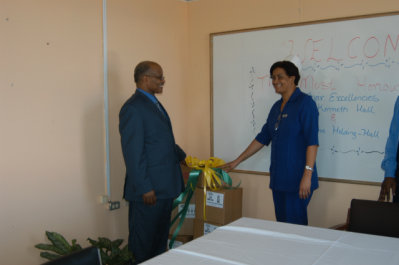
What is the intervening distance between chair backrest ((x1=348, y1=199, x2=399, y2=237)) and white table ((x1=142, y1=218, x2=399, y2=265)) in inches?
11.0

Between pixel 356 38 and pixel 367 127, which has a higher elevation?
pixel 356 38

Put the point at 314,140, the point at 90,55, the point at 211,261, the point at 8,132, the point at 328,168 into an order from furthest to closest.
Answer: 1. the point at 328,168
2. the point at 90,55
3. the point at 314,140
4. the point at 8,132
5. the point at 211,261

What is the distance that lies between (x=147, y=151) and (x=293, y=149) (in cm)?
95

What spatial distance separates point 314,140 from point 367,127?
633mm

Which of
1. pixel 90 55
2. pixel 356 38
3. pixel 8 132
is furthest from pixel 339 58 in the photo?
pixel 8 132

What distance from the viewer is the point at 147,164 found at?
97.3 inches

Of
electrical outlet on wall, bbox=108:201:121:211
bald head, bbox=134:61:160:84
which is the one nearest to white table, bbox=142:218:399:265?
bald head, bbox=134:61:160:84

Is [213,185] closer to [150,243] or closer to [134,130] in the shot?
[150,243]

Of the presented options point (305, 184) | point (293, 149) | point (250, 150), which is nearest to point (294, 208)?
point (305, 184)

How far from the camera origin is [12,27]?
93.0 inches

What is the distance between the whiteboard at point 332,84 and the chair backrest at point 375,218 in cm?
102

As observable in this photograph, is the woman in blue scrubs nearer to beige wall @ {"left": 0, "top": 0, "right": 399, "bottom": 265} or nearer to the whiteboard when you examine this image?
the whiteboard

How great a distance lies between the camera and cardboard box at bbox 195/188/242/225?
312cm

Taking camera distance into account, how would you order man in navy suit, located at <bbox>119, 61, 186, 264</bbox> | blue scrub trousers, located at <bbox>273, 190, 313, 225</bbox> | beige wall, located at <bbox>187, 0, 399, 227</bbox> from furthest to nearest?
beige wall, located at <bbox>187, 0, 399, 227</bbox>, blue scrub trousers, located at <bbox>273, 190, 313, 225</bbox>, man in navy suit, located at <bbox>119, 61, 186, 264</bbox>
